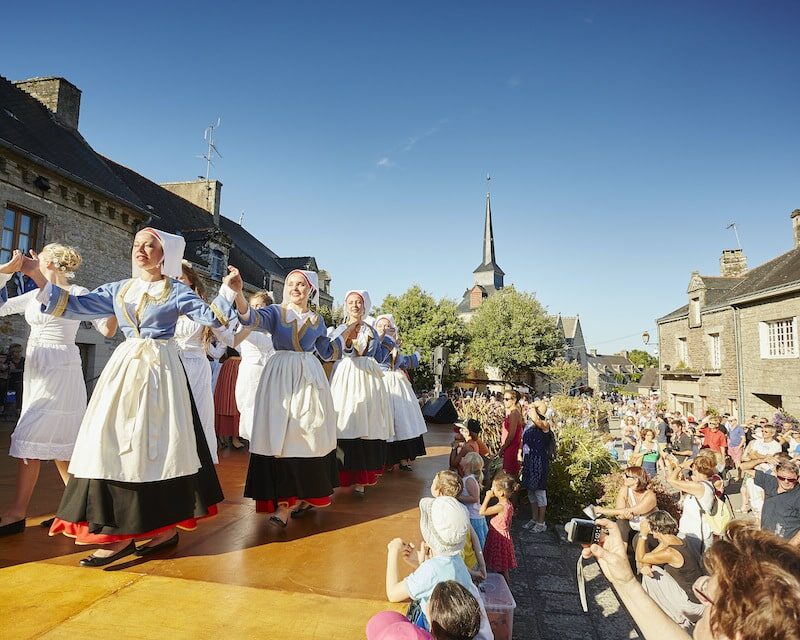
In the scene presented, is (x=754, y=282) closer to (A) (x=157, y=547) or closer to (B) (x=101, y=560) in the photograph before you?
(A) (x=157, y=547)

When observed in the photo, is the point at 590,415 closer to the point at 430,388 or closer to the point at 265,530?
the point at 265,530

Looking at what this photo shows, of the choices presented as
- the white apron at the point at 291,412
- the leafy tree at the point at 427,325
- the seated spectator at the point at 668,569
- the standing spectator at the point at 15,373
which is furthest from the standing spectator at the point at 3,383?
the leafy tree at the point at 427,325

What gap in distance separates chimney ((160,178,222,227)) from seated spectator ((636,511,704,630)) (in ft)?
83.3

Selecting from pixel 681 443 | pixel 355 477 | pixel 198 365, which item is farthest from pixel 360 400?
pixel 681 443

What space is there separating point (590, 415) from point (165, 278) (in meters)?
13.7

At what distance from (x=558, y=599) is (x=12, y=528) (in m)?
5.23

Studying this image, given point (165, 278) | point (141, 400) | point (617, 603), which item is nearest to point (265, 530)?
point (141, 400)

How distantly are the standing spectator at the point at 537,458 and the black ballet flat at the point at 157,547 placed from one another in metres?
5.44

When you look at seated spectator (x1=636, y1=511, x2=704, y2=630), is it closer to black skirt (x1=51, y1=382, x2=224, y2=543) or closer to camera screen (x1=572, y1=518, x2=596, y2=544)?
camera screen (x1=572, y1=518, x2=596, y2=544)

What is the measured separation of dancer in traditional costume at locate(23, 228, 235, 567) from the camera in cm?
286

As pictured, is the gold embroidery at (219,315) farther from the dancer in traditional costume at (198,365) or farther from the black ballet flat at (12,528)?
the black ballet flat at (12,528)

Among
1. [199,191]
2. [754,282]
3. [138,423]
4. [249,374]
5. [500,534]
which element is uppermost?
[199,191]

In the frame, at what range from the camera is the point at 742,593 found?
1514 mm

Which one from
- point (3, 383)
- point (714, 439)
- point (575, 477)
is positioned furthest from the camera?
point (714, 439)
